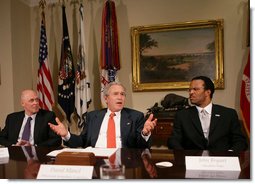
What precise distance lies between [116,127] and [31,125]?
2.74ft

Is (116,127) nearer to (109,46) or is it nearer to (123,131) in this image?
(123,131)

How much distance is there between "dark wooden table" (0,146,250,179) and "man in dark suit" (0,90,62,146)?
2.13ft

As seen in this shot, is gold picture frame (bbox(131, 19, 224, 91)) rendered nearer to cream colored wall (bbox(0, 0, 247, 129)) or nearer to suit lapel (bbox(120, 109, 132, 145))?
cream colored wall (bbox(0, 0, 247, 129))

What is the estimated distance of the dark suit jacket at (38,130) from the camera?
216 cm

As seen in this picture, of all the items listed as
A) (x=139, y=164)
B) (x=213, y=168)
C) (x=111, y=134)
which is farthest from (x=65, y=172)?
(x=111, y=134)

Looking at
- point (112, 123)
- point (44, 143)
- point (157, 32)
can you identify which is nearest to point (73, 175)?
point (112, 123)

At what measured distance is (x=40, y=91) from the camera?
3428 mm

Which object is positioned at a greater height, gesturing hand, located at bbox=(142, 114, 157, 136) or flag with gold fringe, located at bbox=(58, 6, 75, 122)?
flag with gold fringe, located at bbox=(58, 6, 75, 122)

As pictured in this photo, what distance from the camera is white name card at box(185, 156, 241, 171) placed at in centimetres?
102

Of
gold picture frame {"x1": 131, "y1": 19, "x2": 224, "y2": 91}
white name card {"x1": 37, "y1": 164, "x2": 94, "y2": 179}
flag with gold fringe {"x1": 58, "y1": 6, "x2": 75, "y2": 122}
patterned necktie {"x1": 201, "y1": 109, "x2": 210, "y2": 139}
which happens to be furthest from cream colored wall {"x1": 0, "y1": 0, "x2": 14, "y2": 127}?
white name card {"x1": 37, "y1": 164, "x2": 94, "y2": 179}

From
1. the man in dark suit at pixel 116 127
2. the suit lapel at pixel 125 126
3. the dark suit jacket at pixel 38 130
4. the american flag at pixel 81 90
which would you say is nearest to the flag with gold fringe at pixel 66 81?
the american flag at pixel 81 90

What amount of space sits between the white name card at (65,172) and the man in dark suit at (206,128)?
1049 mm

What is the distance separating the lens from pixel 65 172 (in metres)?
0.90

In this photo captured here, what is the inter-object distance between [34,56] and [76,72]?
83 cm
